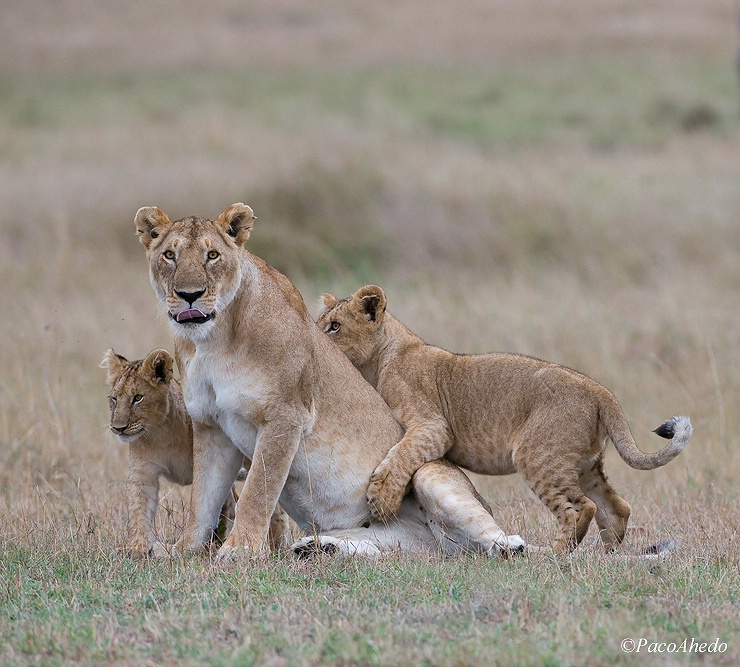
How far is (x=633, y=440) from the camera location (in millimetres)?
6297

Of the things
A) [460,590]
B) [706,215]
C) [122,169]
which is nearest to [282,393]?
[460,590]

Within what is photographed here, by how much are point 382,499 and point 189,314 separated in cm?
143

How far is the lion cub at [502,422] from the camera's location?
6238 mm

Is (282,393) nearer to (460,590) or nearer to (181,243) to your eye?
(181,243)

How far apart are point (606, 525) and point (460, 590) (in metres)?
1.64

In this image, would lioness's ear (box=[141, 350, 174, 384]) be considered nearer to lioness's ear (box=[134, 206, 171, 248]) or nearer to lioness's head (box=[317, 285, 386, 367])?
lioness's ear (box=[134, 206, 171, 248])

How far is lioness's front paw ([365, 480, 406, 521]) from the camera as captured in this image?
6.33m

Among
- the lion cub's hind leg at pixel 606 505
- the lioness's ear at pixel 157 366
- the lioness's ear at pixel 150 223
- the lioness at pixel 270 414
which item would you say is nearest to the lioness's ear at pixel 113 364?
the lioness's ear at pixel 157 366

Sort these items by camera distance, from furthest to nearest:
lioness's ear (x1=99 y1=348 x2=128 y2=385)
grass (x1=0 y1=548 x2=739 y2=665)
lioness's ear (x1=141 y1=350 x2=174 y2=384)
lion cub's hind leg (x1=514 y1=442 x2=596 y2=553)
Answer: lioness's ear (x1=99 y1=348 x2=128 y2=385)
lioness's ear (x1=141 y1=350 x2=174 y2=384)
lion cub's hind leg (x1=514 y1=442 x2=596 y2=553)
grass (x1=0 y1=548 x2=739 y2=665)

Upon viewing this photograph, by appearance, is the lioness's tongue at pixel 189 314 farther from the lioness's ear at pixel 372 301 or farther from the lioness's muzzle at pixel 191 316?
the lioness's ear at pixel 372 301

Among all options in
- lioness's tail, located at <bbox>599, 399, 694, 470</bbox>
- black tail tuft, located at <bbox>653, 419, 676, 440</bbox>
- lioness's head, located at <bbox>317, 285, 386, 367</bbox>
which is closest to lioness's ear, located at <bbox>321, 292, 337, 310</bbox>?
lioness's head, located at <bbox>317, 285, 386, 367</bbox>

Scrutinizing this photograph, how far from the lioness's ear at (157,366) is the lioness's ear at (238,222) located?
34.3 inches

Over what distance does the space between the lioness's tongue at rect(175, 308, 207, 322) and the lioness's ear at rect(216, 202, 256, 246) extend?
1.78ft

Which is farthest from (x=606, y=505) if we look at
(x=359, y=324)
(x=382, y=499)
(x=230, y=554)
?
(x=230, y=554)
